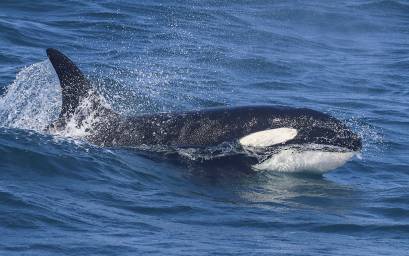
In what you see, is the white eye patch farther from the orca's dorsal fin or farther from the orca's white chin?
the orca's dorsal fin

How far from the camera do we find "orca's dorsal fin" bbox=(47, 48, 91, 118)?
46.7 feet

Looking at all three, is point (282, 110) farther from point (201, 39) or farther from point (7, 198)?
point (201, 39)

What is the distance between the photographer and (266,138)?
13.6 m

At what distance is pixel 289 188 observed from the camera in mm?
13211

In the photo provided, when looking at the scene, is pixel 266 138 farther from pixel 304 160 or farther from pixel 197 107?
pixel 197 107

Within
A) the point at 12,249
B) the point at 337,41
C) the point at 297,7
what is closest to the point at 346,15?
the point at 297,7

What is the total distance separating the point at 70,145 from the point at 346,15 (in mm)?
20065

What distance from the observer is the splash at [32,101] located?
50.0ft

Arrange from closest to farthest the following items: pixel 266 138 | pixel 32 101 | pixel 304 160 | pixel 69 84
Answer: pixel 266 138, pixel 304 160, pixel 69 84, pixel 32 101

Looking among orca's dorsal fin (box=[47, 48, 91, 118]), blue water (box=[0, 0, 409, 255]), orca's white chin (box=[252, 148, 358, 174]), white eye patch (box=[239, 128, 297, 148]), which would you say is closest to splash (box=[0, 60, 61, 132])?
blue water (box=[0, 0, 409, 255])

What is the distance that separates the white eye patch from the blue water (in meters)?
0.41

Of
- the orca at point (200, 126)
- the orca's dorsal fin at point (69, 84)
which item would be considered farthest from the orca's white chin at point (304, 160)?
the orca's dorsal fin at point (69, 84)

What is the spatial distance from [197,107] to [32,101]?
3335mm

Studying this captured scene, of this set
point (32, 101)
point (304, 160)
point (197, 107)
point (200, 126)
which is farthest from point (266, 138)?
point (197, 107)
